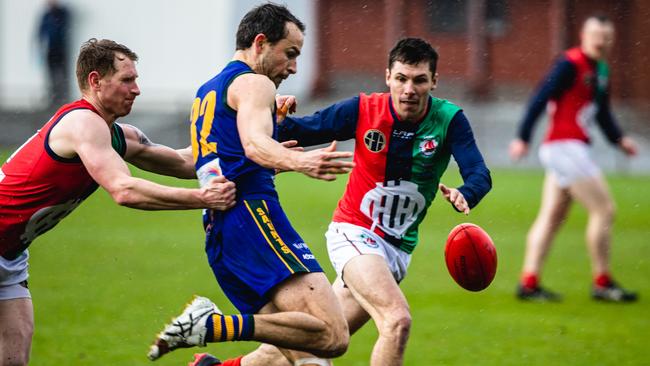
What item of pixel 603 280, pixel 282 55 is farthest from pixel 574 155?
pixel 282 55

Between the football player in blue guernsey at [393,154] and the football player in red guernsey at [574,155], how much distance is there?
11.2ft

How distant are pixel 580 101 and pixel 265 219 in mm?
5541

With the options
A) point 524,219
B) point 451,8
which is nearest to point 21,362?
point 524,219

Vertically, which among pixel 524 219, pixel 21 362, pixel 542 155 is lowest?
pixel 524 219

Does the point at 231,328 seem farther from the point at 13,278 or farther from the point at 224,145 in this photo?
the point at 13,278

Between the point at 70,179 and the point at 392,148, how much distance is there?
198cm

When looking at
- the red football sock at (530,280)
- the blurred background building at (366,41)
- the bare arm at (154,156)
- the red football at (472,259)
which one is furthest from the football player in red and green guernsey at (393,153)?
the blurred background building at (366,41)

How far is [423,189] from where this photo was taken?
6.62 meters

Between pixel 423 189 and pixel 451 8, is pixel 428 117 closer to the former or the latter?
pixel 423 189

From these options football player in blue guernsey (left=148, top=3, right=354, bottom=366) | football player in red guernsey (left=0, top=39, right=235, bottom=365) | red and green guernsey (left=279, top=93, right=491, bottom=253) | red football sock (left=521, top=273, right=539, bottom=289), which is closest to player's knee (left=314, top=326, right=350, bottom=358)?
football player in blue guernsey (left=148, top=3, right=354, bottom=366)

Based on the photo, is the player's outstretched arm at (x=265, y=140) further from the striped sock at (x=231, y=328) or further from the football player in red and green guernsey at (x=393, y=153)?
the football player in red and green guernsey at (x=393, y=153)

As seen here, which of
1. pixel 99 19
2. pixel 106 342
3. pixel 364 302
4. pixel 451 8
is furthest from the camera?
pixel 451 8

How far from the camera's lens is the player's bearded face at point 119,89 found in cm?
586

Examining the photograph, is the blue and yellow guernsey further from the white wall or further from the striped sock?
the white wall
